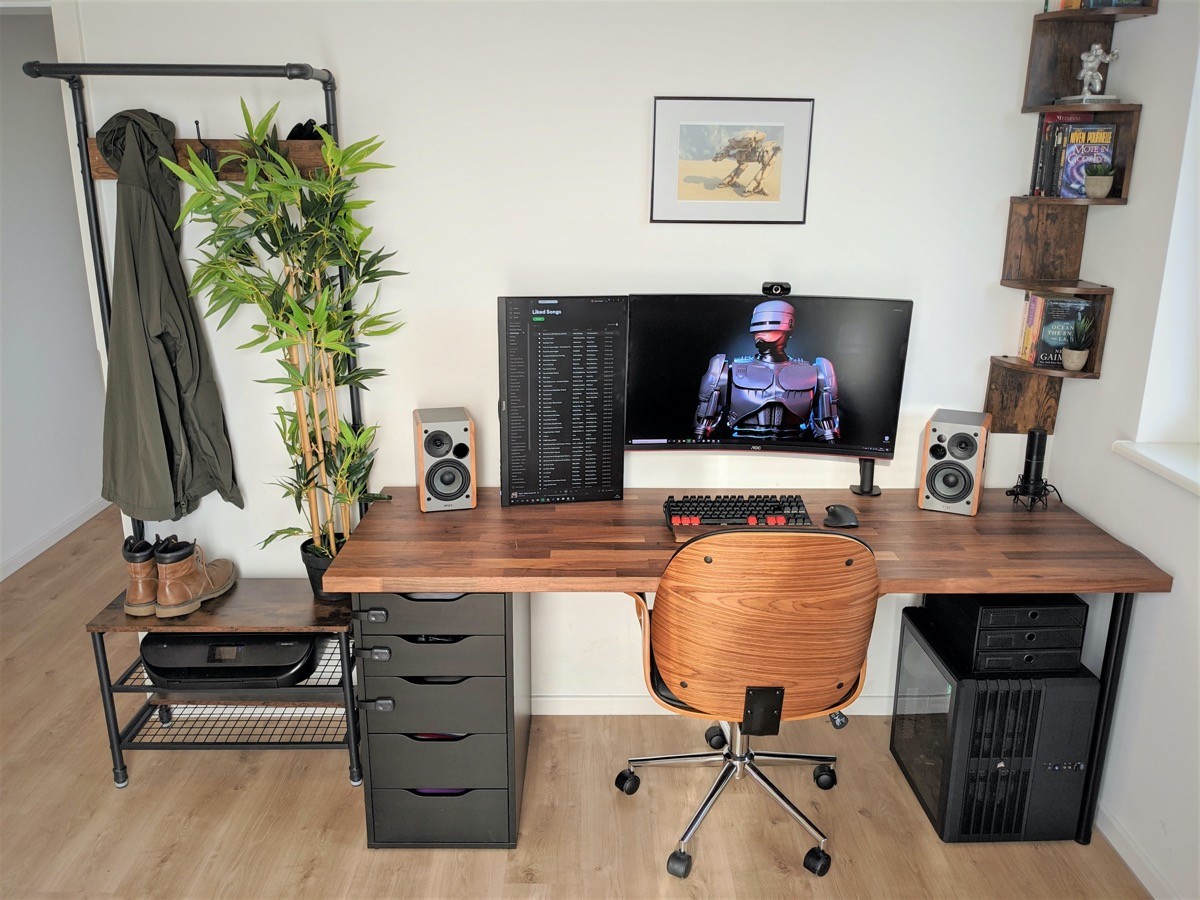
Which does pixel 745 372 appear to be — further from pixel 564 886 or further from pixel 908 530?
pixel 564 886

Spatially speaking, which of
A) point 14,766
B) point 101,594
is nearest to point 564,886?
point 14,766

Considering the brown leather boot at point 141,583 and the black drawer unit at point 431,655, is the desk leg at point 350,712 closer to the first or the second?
the black drawer unit at point 431,655

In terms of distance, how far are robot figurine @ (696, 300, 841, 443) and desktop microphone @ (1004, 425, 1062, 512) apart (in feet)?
1.83

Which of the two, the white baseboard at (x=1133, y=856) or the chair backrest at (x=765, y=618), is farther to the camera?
the white baseboard at (x=1133, y=856)

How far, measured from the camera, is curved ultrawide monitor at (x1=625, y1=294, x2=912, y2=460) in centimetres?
258

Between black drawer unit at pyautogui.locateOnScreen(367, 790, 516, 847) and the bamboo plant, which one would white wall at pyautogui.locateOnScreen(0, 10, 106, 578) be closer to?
the bamboo plant

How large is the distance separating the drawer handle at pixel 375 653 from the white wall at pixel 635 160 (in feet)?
2.24

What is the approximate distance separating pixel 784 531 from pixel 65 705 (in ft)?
8.16

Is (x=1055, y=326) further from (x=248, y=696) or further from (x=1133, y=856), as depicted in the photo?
(x=248, y=696)

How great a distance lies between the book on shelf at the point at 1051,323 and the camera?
8.44ft

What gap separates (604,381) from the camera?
2623 millimetres

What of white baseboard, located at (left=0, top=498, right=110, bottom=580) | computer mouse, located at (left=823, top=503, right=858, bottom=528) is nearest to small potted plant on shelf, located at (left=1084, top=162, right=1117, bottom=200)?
computer mouse, located at (left=823, top=503, right=858, bottom=528)

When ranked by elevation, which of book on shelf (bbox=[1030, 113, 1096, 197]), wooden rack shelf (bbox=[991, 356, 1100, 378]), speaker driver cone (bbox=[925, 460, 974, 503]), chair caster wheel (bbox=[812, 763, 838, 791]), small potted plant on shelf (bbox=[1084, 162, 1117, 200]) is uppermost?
book on shelf (bbox=[1030, 113, 1096, 197])

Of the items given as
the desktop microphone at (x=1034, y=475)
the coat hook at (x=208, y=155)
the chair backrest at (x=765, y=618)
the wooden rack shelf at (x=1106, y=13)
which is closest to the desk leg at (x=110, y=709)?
the coat hook at (x=208, y=155)
